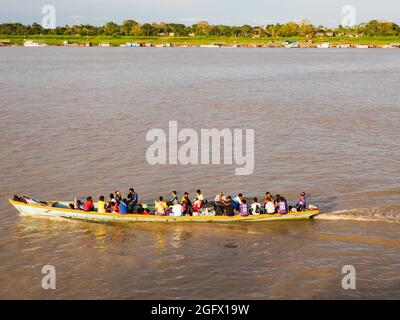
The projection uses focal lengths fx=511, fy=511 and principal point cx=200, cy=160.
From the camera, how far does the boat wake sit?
2566cm

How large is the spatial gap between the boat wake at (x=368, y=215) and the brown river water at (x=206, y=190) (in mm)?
98

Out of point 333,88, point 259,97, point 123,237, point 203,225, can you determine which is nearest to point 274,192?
point 203,225

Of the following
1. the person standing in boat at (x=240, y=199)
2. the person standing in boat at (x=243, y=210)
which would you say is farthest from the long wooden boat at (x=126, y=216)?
the person standing in boat at (x=240, y=199)

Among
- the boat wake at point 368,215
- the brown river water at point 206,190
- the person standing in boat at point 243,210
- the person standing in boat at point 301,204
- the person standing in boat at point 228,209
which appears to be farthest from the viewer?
the boat wake at point 368,215

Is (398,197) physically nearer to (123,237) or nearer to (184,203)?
(184,203)

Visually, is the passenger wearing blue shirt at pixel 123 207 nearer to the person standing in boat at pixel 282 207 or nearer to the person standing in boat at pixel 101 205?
the person standing in boat at pixel 101 205

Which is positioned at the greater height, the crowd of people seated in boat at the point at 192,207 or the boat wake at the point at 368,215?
the crowd of people seated in boat at the point at 192,207

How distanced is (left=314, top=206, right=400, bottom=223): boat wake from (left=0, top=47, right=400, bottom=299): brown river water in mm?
98

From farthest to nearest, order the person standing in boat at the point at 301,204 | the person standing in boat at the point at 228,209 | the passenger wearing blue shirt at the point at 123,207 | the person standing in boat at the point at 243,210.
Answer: the person standing in boat at the point at 301,204 → the passenger wearing blue shirt at the point at 123,207 → the person standing in boat at the point at 228,209 → the person standing in boat at the point at 243,210

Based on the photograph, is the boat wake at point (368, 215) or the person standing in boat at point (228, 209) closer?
the person standing in boat at point (228, 209)

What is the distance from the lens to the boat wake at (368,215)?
1010 inches

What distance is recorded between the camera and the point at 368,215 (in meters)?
26.1

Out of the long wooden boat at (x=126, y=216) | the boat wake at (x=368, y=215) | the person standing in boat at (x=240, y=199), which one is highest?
the person standing in boat at (x=240, y=199)

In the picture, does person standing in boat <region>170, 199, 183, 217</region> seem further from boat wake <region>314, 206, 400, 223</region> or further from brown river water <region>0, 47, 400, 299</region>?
boat wake <region>314, 206, 400, 223</region>
